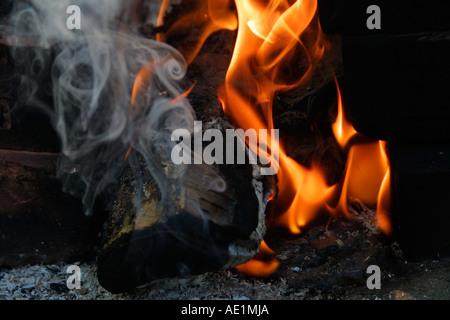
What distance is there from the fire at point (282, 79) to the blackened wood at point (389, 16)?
0.23m

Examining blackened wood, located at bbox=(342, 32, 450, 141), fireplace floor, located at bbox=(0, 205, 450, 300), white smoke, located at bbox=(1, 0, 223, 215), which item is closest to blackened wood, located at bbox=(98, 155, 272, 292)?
fireplace floor, located at bbox=(0, 205, 450, 300)

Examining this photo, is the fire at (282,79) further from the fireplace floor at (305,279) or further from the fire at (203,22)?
the fireplace floor at (305,279)

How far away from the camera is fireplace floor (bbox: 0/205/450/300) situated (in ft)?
5.35

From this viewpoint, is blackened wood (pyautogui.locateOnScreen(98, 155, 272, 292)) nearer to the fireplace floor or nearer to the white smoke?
the fireplace floor

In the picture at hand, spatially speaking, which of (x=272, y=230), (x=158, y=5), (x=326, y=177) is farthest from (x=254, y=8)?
(x=272, y=230)

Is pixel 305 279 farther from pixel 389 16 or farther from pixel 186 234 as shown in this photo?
→ pixel 389 16

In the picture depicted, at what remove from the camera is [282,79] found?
2.01 m

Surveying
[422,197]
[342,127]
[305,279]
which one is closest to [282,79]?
[342,127]

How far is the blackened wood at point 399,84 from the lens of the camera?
1682 millimetres

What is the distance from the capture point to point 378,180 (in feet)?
6.63

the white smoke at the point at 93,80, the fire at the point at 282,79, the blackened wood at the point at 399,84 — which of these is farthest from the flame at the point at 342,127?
the white smoke at the point at 93,80

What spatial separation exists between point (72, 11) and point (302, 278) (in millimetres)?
1344

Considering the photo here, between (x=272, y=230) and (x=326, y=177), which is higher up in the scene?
(x=326, y=177)

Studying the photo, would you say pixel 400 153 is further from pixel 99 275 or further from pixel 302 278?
pixel 99 275
